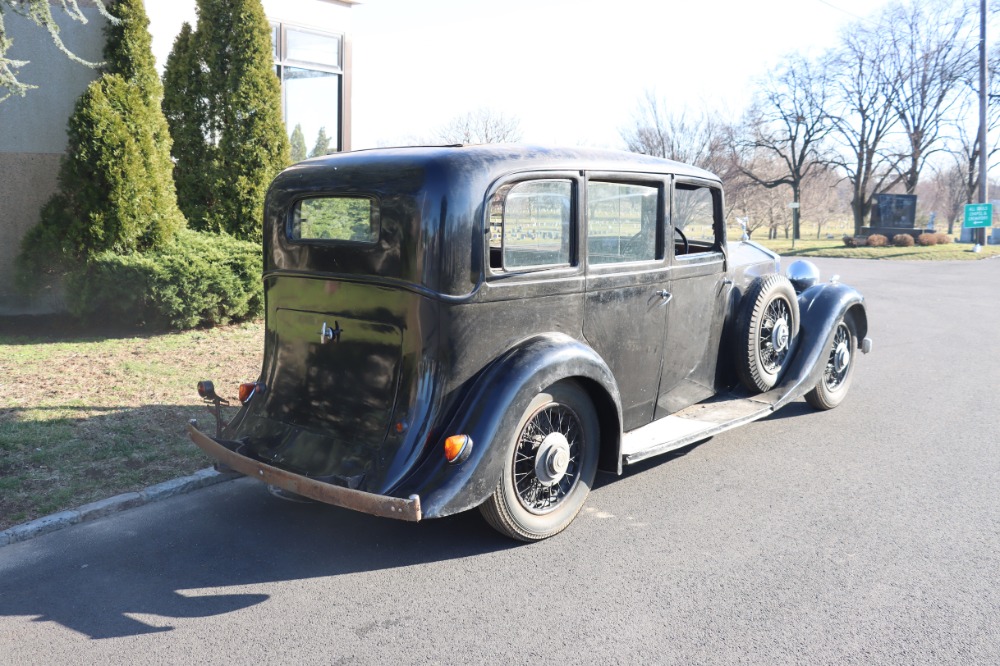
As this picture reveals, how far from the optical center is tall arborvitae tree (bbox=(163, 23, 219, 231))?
997 centimetres

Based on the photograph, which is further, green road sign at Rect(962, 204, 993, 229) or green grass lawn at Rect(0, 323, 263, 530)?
green road sign at Rect(962, 204, 993, 229)

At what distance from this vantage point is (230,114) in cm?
985

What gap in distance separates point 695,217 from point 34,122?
830cm

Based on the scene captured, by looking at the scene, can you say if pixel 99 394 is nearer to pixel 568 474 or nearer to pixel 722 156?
pixel 568 474

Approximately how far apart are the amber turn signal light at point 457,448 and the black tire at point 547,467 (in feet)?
0.81

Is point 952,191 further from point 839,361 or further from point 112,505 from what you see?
point 112,505

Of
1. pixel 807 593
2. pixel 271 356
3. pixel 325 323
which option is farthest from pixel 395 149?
pixel 807 593

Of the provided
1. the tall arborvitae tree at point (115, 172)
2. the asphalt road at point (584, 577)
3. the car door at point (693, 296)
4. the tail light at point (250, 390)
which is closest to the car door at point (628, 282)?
the car door at point (693, 296)

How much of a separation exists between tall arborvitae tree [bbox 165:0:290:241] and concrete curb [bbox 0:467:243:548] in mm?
5588

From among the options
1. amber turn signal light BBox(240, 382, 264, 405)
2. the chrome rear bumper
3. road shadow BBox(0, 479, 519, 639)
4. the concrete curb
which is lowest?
road shadow BBox(0, 479, 519, 639)

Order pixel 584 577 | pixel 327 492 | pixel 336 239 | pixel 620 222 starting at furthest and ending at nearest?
pixel 620 222 → pixel 336 239 → pixel 584 577 → pixel 327 492

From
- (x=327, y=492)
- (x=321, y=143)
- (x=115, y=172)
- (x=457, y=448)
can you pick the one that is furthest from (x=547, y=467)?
(x=321, y=143)

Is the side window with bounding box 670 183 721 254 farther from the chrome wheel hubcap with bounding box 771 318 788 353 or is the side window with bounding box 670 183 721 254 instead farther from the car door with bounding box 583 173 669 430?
the chrome wheel hubcap with bounding box 771 318 788 353

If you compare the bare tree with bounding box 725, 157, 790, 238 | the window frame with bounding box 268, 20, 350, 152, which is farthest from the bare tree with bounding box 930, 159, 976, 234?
the window frame with bounding box 268, 20, 350, 152
